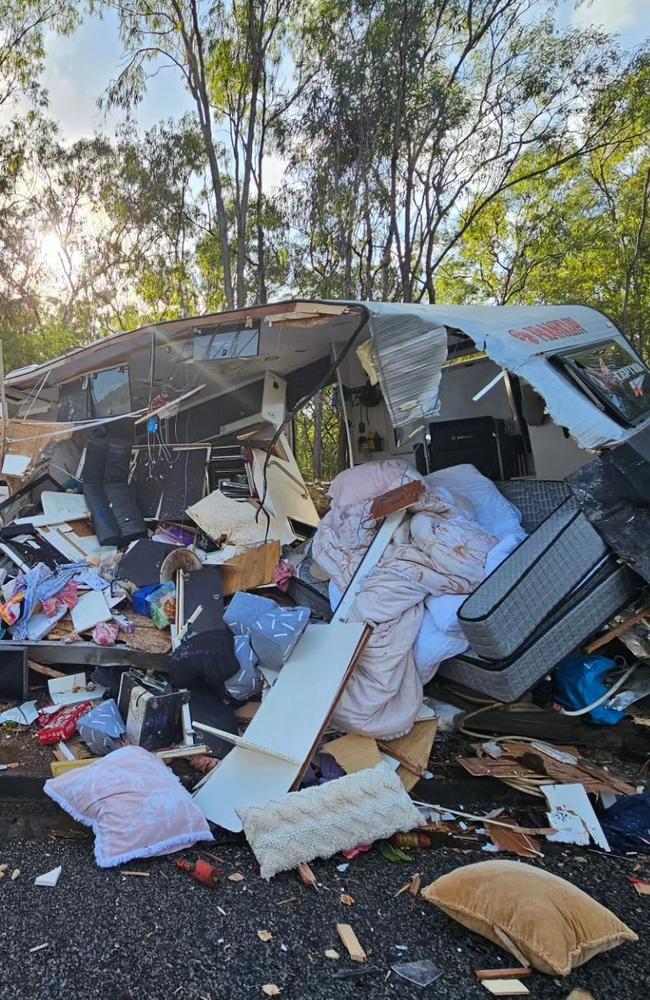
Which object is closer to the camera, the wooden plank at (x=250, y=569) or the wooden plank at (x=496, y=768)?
the wooden plank at (x=496, y=768)

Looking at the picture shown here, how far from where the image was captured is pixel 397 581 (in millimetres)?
3629

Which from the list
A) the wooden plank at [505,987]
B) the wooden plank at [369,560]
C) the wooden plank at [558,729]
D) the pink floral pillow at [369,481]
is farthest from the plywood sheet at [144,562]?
the wooden plank at [505,987]

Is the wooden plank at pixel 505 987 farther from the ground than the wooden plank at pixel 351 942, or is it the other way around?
the wooden plank at pixel 351 942

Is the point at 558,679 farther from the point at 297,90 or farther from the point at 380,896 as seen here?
the point at 297,90

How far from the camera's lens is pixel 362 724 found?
311cm

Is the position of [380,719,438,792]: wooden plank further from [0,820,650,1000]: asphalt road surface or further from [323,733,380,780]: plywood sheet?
[0,820,650,1000]: asphalt road surface

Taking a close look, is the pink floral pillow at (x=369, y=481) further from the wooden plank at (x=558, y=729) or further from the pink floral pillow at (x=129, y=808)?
the pink floral pillow at (x=129, y=808)

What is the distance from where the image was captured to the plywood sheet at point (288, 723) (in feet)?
8.81

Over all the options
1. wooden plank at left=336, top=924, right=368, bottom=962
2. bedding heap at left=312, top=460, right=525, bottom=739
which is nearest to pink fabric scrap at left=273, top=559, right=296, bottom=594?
bedding heap at left=312, top=460, right=525, bottom=739

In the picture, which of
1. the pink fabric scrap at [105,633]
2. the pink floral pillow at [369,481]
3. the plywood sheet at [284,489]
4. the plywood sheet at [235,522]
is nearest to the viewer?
the pink fabric scrap at [105,633]

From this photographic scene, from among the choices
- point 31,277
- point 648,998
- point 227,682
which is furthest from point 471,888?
point 31,277

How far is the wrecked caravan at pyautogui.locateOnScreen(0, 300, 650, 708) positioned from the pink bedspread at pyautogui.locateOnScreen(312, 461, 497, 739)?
0.36 ft

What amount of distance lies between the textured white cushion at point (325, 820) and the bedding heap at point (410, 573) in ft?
1.94

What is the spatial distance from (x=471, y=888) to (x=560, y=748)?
1596 millimetres
